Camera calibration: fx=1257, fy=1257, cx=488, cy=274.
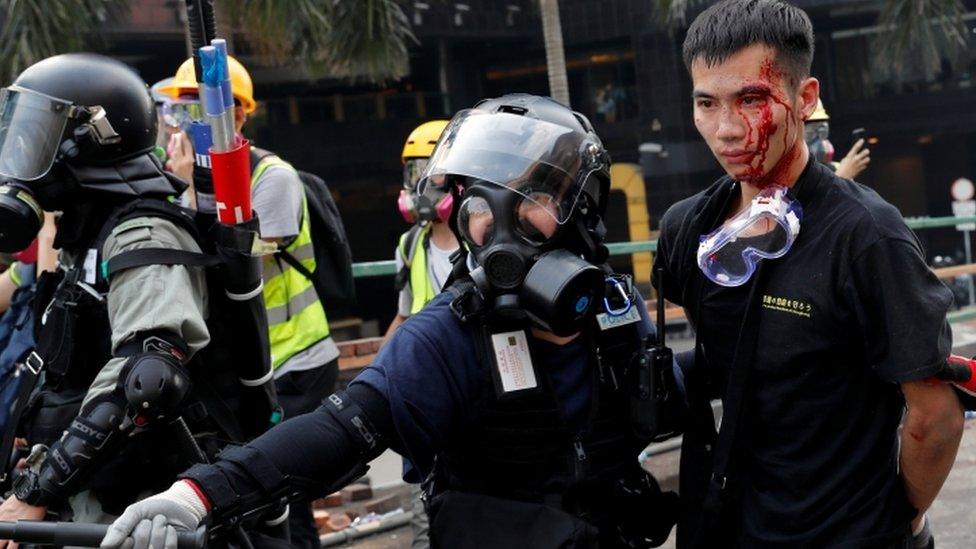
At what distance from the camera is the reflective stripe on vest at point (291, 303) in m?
4.95

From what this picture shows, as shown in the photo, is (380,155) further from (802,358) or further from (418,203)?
(802,358)

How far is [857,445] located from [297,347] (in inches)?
110

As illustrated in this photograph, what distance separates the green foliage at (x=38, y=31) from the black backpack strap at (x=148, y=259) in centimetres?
776

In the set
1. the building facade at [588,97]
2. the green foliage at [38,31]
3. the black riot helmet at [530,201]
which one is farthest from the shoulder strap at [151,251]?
the building facade at [588,97]

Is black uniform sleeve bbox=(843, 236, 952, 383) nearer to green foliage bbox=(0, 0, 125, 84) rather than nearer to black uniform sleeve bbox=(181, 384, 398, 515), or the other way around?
black uniform sleeve bbox=(181, 384, 398, 515)

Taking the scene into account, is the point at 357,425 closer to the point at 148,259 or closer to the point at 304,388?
the point at 148,259

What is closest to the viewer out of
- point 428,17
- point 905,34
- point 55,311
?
point 55,311

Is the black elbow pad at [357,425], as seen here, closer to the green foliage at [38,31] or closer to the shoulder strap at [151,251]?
the shoulder strap at [151,251]

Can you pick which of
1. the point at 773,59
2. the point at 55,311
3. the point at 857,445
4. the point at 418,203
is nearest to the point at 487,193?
the point at 773,59

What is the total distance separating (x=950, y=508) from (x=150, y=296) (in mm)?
4618

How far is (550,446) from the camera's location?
8.71 feet

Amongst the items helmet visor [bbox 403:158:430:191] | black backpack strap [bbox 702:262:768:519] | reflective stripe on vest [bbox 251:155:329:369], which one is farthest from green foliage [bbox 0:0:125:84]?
black backpack strap [bbox 702:262:768:519]

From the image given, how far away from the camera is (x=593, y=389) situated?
8.91 ft

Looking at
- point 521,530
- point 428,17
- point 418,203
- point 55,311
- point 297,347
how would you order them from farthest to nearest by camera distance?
1. point 428,17
2. point 418,203
3. point 297,347
4. point 55,311
5. point 521,530
